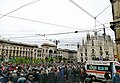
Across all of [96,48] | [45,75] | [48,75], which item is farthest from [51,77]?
[96,48]

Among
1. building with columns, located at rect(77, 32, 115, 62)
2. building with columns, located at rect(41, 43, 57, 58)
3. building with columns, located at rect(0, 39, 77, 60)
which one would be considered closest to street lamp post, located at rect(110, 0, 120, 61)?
building with columns, located at rect(0, 39, 77, 60)

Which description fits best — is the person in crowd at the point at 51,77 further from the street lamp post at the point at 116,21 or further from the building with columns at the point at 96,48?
the building with columns at the point at 96,48

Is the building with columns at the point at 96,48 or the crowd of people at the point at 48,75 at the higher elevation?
the building with columns at the point at 96,48

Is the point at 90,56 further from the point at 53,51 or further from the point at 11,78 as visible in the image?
the point at 11,78

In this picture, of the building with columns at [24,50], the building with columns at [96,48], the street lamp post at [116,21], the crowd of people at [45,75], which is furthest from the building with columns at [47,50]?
the crowd of people at [45,75]

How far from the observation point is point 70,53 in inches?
5797

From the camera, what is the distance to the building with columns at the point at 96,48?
8825 cm

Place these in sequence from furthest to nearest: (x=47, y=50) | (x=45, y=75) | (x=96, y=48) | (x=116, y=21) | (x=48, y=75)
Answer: (x=47, y=50), (x=96, y=48), (x=116, y=21), (x=48, y=75), (x=45, y=75)

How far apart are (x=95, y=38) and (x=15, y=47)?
42.8m

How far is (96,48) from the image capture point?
9081 cm

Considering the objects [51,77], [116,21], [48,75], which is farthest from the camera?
[116,21]

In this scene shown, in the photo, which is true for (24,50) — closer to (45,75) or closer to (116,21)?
(116,21)

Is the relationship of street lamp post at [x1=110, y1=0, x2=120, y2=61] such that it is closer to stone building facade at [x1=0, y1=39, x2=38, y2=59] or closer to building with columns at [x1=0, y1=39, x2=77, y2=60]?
building with columns at [x1=0, y1=39, x2=77, y2=60]

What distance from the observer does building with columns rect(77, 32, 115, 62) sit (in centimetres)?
8825
